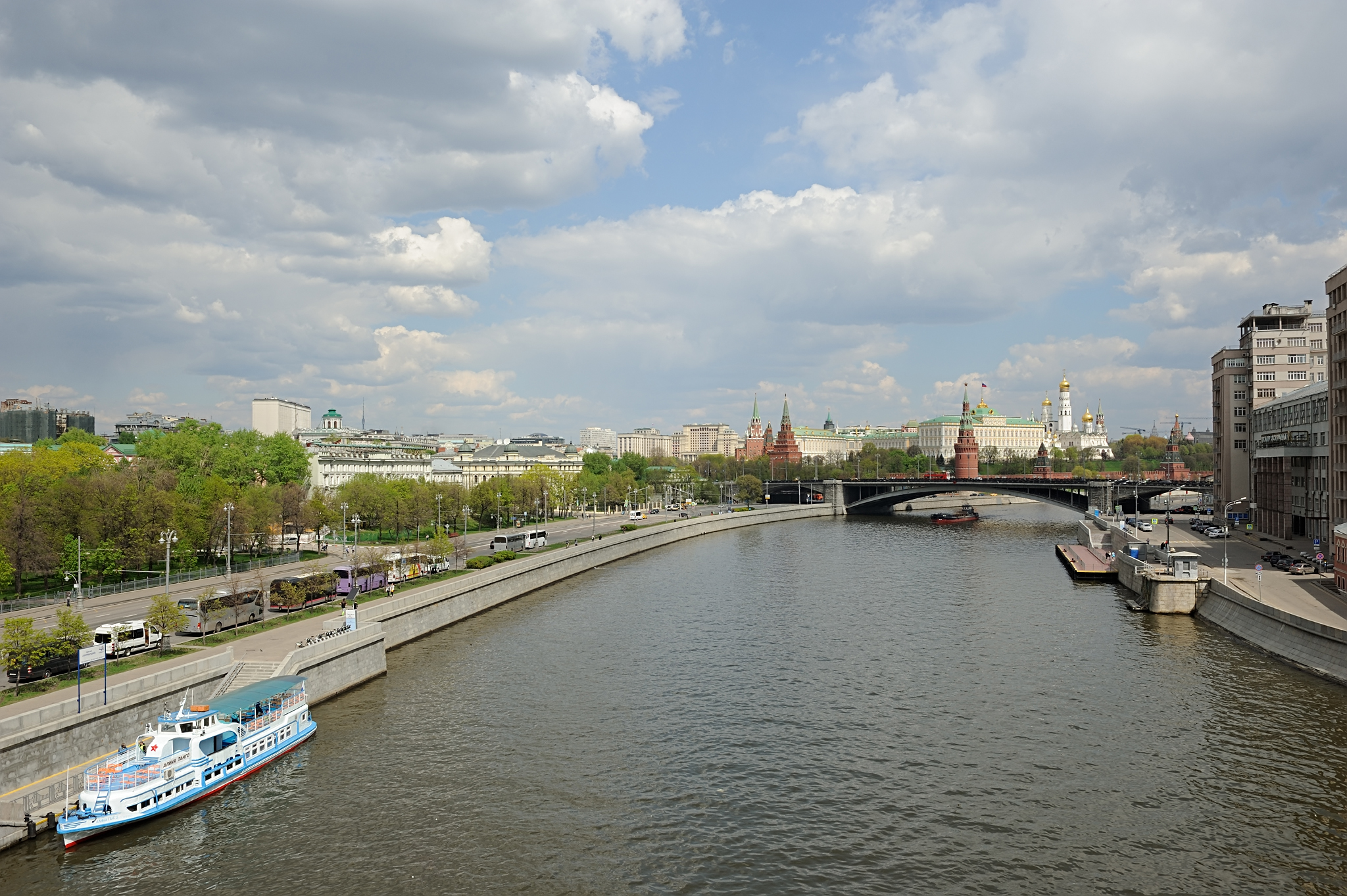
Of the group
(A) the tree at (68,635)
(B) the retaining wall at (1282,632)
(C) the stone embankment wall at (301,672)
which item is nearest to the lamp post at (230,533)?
(C) the stone embankment wall at (301,672)

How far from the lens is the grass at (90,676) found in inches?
1102

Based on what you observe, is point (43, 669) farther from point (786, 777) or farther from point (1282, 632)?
point (1282, 632)

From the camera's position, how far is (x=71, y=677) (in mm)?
30219

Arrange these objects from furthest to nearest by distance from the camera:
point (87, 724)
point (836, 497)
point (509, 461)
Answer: point (509, 461) → point (836, 497) → point (87, 724)

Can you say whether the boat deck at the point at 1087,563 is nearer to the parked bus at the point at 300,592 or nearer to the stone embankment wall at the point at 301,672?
the stone embankment wall at the point at 301,672

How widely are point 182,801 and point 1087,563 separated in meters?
71.1

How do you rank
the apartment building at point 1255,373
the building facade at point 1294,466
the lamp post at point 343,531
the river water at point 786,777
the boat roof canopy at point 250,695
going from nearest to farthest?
the river water at point 786,777 → the boat roof canopy at point 250,695 → the building facade at point 1294,466 → the lamp post at point 343,531 → the apartment building at point 1255,373

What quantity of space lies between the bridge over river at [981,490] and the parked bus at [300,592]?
9227 cm

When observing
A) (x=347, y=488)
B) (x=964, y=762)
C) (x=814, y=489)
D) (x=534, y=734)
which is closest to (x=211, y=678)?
(x=534, y=734)

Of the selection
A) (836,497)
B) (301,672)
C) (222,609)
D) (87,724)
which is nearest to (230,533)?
(222,609)

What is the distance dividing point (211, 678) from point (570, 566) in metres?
42.5

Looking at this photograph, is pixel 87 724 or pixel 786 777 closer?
pixel 87 724

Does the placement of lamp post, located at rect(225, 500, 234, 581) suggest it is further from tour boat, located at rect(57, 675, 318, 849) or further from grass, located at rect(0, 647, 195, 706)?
tour boat, located at rect(57, 675, 318, 849)

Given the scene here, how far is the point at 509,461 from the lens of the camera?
176625mm
